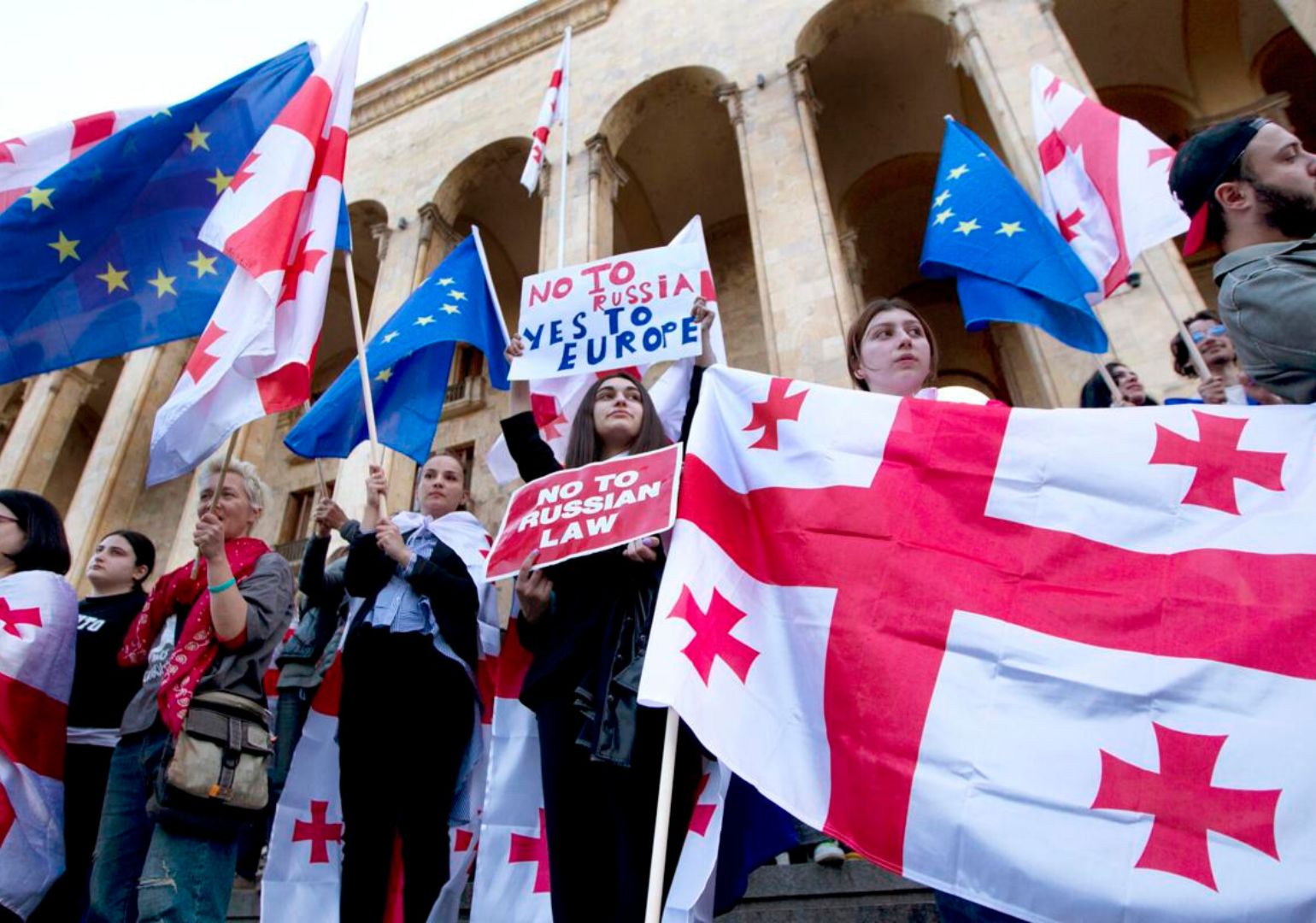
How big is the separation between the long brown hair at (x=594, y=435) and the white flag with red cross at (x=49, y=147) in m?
3.56

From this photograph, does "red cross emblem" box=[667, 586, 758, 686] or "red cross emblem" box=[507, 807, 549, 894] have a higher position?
"red cross emblem" box=[667, 586, 758, 686]

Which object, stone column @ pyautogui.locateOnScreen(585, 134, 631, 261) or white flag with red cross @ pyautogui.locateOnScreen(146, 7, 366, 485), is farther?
stone column @ pyautogui.locateOnScreen(585, 134, 631, 261)

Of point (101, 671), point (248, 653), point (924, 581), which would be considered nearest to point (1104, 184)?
point (924, 581)

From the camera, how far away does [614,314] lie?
163 inches

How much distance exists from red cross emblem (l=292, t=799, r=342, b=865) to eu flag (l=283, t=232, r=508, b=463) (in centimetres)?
198

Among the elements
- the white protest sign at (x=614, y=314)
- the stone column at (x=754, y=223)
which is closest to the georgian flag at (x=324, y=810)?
the white protest sign at (x=614, y=314)

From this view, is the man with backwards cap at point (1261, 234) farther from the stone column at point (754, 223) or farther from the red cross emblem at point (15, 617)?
the stone column at point (754, 223)

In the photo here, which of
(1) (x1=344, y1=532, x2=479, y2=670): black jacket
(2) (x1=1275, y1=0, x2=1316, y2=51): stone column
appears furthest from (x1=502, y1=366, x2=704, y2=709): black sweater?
(2) (x1=1275, y1=0, x2=1316, y2=51): stone column

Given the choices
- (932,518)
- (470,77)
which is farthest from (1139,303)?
(470,77)

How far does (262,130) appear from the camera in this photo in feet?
15.6

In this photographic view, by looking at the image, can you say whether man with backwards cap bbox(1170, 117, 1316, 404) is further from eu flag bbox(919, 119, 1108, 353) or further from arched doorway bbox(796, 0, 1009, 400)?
arched doorway bbox(796, 0, 1009, 400)

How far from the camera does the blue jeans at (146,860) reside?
256cm

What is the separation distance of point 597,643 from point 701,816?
60 cm

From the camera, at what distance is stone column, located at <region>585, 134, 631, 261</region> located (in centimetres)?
1126
